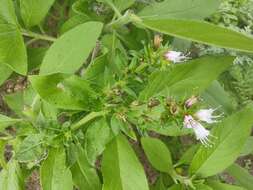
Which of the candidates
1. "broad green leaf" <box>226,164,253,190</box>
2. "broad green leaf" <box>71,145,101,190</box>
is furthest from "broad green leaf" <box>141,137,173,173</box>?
"broad green leaf" <box>226,164,253,190</box>

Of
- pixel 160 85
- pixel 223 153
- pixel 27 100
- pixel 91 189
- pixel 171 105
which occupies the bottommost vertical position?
pixel 91 189

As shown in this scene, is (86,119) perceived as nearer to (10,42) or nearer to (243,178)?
(10,42)

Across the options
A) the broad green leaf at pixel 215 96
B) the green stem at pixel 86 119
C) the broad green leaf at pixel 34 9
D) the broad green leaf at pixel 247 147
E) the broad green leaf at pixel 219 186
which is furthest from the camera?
the broad green leaf at pixel 247 147

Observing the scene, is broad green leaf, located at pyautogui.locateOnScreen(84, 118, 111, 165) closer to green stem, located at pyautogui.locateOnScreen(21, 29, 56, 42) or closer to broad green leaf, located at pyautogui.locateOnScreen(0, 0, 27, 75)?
broad green leaf, located at pyautogui.locateOnScreen(0, 0, 27, 75)

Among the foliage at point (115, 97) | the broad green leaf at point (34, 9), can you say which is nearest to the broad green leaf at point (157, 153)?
the foliage at point (115, 97)

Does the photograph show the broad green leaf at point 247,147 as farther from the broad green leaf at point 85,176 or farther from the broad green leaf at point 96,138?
the broad green leaf at point 96,138

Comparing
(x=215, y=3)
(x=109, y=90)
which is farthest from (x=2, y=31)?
(x=215, y=3)

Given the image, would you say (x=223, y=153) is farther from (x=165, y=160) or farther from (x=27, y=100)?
(x=27, y=100)
